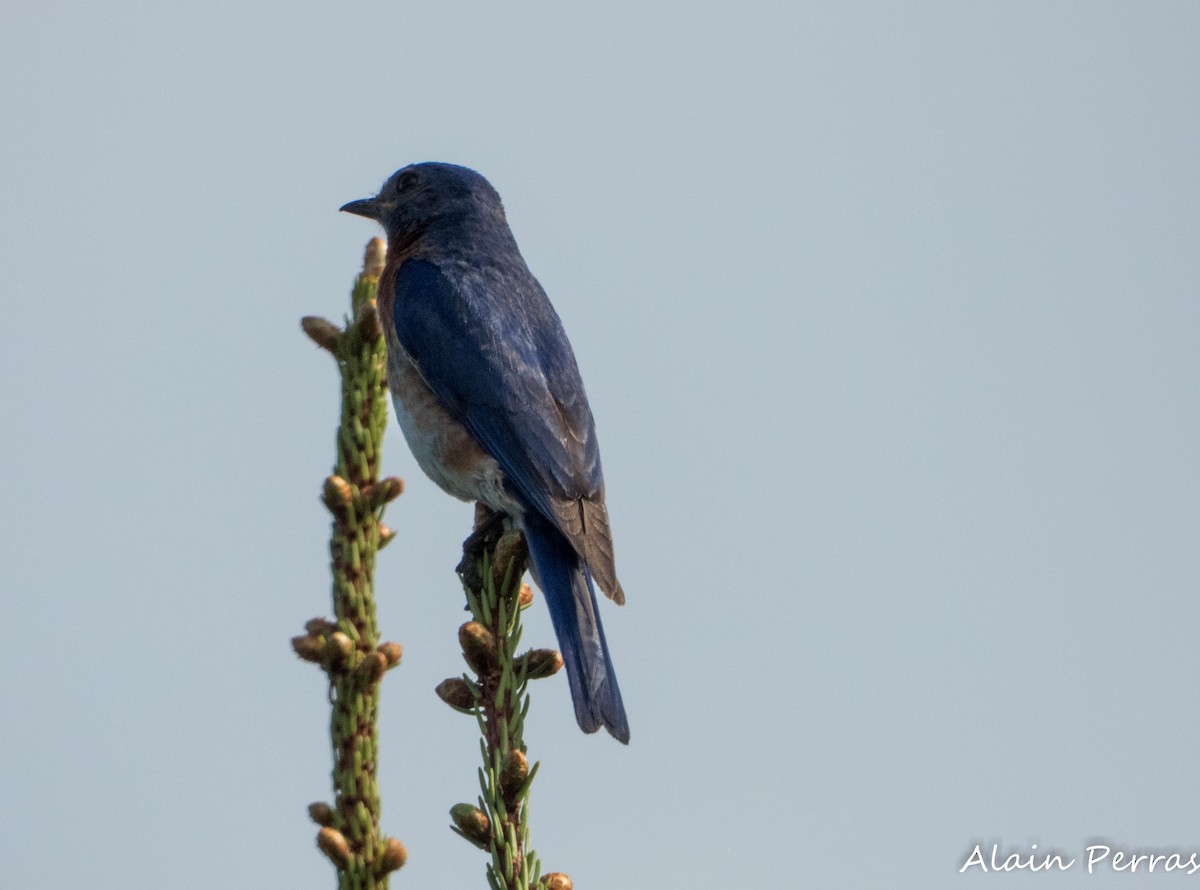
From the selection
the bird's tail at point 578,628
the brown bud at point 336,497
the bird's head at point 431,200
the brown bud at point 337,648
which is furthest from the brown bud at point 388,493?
the bird's head at point 431,200

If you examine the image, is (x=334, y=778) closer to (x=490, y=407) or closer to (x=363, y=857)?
(x=363, y=857)

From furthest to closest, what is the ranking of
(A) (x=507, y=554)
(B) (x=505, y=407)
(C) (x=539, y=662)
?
(B) (x=505, y=407) → (A) (x=507, y=554) → (C) (x=539, y=662)

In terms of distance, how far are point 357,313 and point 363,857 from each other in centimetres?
130

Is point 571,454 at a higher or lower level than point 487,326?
lower

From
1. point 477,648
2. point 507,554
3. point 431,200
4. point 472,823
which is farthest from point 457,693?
point 431,200

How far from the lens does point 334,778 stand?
2.70m

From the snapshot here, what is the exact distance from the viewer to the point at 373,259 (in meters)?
3.59

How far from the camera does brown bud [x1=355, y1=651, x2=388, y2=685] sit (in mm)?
2705

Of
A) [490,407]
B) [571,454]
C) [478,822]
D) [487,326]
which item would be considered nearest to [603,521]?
[571,454]

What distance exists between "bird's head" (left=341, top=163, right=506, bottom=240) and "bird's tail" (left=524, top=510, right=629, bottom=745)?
2.03m

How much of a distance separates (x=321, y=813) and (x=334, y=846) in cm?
9

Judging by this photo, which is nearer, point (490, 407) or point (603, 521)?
point (603, 521)

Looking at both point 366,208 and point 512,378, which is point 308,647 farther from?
point 366,208

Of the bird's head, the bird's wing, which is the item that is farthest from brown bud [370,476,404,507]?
the bird's head
